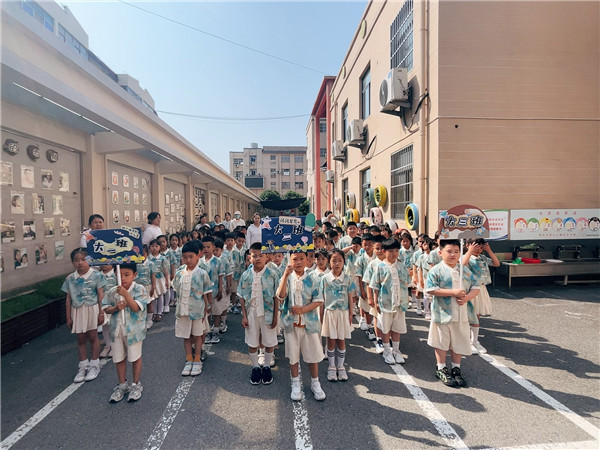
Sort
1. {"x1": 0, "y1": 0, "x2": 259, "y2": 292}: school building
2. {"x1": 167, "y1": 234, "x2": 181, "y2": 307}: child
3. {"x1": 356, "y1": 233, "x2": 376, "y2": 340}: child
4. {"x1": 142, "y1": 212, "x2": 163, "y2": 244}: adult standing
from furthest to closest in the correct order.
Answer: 1. {"x1": 142, "y1": 212, "x2": 163, "y2": 244}: adult standing
2. {"x1": 167, "y1": 234, "x2": 181, "y2": 307}: child
3. {"x1": 356, "y1": 233, "x2": 376, "y2": 340}: child
4. {"x1": 0, "y1": 0, "x2": 259, "y2": 292}: school building

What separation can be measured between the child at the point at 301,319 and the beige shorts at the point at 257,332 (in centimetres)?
34

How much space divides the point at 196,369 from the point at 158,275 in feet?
9.15

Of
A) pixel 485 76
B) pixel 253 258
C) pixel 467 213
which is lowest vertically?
pixel 253 258

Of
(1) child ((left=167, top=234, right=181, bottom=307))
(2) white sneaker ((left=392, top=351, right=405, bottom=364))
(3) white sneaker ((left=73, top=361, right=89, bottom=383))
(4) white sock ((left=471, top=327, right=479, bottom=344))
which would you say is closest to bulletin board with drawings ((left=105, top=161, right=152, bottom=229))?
(1) child ((left=167, top=234, right=181, bottom=307))

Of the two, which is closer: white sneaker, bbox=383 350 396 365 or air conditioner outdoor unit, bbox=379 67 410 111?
white sneaker, bbox=383 350 396 365

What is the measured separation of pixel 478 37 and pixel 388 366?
9156mm

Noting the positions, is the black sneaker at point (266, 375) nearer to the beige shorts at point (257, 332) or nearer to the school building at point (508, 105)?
the beige shorts at point (257, 332)

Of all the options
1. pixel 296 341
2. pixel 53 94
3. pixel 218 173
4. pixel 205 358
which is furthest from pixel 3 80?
pixel 218 173

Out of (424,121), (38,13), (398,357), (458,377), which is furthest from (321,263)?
(38,13)

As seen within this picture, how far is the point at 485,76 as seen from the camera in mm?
8422

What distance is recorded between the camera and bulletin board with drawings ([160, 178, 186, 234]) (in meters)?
13.0

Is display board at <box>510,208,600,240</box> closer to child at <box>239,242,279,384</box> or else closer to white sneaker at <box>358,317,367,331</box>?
white sneaker at <box>358,317,367,331</box>

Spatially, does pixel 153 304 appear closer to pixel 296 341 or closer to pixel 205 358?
pixel 205 358

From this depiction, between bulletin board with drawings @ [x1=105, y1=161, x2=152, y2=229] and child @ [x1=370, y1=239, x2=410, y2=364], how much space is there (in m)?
8.11
